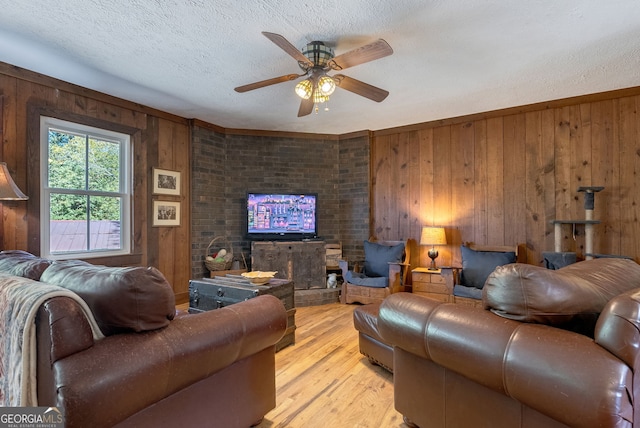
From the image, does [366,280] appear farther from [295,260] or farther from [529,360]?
[529,360]

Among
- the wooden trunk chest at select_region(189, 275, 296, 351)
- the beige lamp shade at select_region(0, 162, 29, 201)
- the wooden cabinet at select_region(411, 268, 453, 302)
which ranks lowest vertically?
the wooden cabinet at select_region(411, 268, 453, 302)

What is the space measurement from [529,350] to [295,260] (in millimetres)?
3554

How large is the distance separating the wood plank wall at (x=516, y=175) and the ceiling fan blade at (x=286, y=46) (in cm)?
277

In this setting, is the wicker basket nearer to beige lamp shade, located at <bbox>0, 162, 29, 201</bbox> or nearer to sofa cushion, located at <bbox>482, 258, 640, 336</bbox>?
beige lamp shade, located at <bbox>0, 162, 29, 201</bbox>

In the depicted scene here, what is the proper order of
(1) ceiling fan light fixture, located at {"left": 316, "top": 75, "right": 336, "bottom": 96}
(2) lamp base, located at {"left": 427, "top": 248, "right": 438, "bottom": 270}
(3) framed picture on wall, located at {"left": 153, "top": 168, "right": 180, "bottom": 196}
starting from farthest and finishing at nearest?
(2) lamp base, located at {"left": 427, "top": 248, "right": 438, "bottom": 270}, (3) framed picture on wall, located at {"left": 153, "top": 168, "right": 180, "bottom": 196}, (1) ceiling fan light fixture, located at {"left": 316, "top": 75, "right": 336, "bottom": 96}

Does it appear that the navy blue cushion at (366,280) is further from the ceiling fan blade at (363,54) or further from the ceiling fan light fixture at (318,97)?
the ceiling fan blade at (363,54)

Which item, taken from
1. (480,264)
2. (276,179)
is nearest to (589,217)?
(480,264)

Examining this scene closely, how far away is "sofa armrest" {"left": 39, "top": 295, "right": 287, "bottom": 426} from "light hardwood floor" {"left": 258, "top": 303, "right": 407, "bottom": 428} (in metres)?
0.62

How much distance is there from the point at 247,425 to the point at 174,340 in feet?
2.48

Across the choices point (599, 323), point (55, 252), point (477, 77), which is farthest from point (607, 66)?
point (55, 252)

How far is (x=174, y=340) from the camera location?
1219 millimetres

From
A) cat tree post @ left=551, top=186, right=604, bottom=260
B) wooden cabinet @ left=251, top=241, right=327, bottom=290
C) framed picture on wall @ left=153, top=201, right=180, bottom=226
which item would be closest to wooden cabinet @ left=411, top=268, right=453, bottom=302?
wooden cabinet @ left=251, top=241, right=327, bottom=290

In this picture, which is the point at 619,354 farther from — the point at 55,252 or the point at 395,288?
the point at 55,252

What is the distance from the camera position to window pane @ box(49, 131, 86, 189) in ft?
10.6
